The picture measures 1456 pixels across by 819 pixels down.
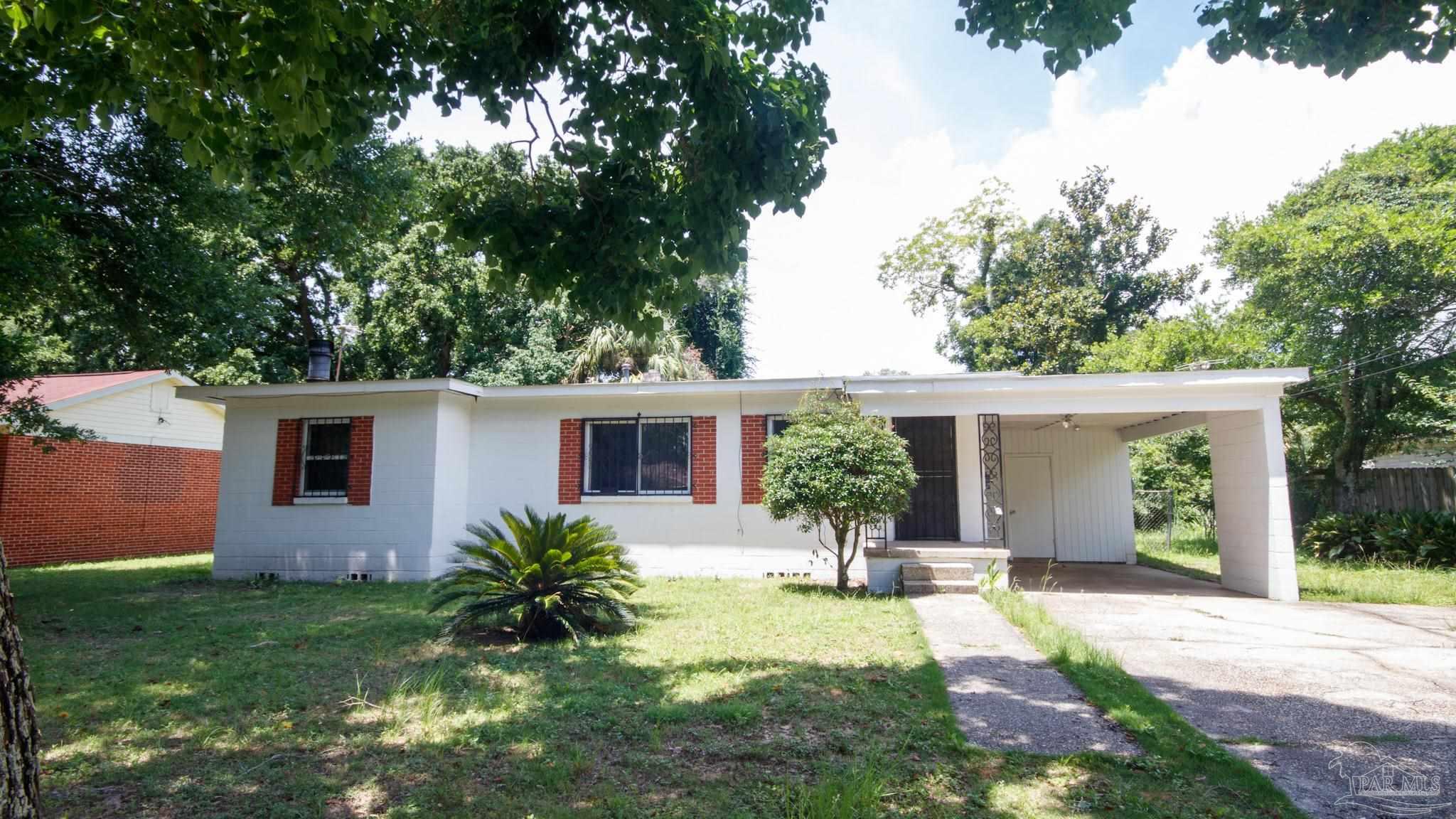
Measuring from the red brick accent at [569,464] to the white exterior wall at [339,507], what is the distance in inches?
64.4

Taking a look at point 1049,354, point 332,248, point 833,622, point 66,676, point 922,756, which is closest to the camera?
point 922,756

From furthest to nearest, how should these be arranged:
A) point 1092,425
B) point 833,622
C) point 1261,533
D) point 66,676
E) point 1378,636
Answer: point 1092,425 < point 1261,533 < point 833,622 < point 1378,636 < point 66,676

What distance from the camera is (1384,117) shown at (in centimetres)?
1620

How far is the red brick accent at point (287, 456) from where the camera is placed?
466 inches

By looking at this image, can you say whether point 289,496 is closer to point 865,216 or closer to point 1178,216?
point 865,216

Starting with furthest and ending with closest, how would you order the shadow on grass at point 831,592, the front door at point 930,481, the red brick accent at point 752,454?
the front door at point 930,481, the red brick accent at point 752,454, the shadow on grass at point 831,592

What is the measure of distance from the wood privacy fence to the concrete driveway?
7774mm

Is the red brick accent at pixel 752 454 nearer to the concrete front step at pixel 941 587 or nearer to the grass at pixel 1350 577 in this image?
the concrete front step at pixel 941 587

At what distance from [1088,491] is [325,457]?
44.8 ft

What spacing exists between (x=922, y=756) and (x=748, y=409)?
25.9ft

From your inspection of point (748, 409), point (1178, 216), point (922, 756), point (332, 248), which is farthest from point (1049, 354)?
point (922, 756)

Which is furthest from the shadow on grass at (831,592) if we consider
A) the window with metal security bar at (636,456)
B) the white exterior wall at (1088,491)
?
the white exterior wall at (1088,491)

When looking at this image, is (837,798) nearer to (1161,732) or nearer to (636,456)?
(1161,732)

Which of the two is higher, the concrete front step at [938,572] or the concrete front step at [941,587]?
the concrete front step at [938,572]
